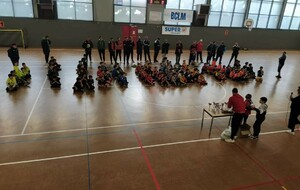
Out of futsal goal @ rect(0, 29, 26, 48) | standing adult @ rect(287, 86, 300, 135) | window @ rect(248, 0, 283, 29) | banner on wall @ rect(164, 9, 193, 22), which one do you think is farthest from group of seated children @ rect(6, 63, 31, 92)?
window @ rect(248, 0, 283, 29)

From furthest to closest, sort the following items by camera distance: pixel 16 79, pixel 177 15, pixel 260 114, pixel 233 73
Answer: pixel 177 15
pixel 233 73
pixel 16 79
pixel 260 114

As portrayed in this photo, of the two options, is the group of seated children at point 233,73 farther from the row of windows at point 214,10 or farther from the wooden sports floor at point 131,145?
the row of windows at point 214,10

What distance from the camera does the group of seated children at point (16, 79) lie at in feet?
37.0

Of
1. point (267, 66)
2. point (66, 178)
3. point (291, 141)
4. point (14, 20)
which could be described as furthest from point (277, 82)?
point (14, 20)

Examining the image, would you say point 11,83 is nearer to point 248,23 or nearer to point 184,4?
point 184,4

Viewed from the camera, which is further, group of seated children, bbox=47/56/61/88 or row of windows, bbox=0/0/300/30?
row of windows, bbox=0/0/300/30

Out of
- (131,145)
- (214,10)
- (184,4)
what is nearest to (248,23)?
(214,10)

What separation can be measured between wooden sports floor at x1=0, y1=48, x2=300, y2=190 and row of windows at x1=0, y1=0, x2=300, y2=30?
45.5ft

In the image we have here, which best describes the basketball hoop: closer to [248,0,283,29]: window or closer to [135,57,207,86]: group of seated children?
[248,0,283,29]: window

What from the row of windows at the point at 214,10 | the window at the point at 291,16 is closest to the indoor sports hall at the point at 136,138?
the row of windows at the point at 214,10

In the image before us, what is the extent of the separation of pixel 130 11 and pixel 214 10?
34.0 ft

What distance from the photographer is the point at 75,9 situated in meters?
23.4

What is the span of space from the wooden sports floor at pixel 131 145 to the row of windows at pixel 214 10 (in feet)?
45.5

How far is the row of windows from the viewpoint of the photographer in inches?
880
